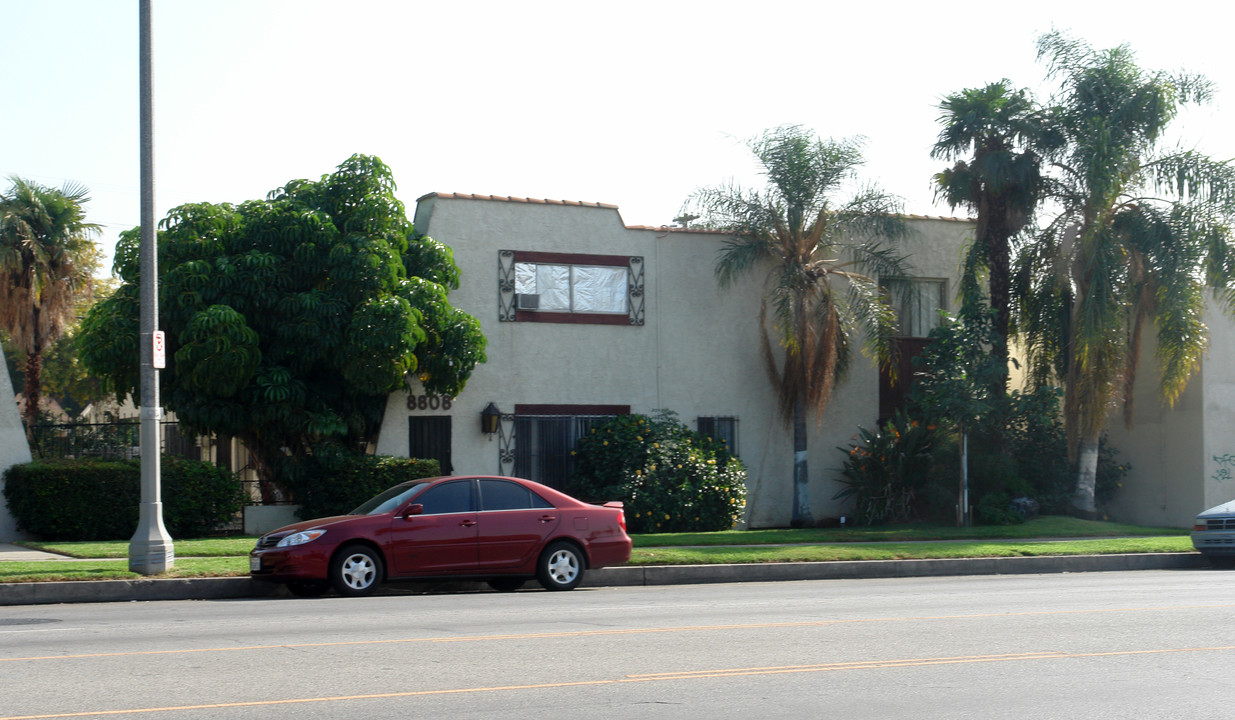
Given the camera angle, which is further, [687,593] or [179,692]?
[687,593]

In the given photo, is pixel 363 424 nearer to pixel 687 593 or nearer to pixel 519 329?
pixel 519 329

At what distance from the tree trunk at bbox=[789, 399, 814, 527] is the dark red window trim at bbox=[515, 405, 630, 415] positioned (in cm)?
352

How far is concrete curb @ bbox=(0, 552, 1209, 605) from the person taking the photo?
43.7 feet

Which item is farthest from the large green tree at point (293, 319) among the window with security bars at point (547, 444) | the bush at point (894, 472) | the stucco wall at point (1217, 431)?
the stucco wall at point (1217, 431)

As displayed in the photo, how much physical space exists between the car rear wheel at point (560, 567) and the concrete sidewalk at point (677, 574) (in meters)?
1.06

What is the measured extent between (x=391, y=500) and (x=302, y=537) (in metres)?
1.23

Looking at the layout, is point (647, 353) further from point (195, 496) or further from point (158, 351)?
point (158, 351)

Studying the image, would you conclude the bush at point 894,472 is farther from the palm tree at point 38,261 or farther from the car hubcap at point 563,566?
the palm tree at point 38,261

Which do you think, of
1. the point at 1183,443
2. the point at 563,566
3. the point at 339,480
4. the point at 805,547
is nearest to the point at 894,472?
the point at 805,547

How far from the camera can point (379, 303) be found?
65.6ft

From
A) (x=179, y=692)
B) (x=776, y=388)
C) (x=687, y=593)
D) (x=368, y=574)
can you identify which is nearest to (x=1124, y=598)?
(x=687, y=593)

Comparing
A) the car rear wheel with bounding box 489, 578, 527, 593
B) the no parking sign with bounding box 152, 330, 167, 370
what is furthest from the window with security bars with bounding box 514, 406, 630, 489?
the no parking sign with bounding box 152, 330, 167, 370

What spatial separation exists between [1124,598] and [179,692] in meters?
10.0

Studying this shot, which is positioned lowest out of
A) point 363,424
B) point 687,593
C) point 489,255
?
point 687,593
